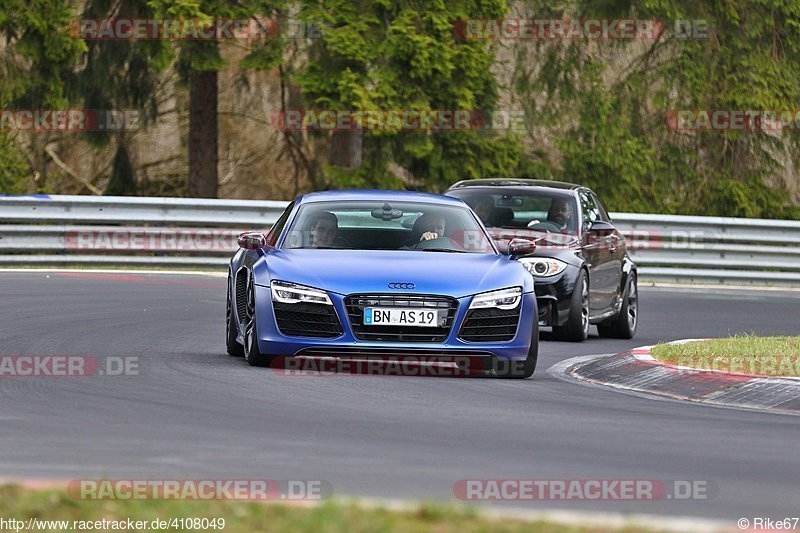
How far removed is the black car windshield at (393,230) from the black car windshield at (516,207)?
12.0 feet

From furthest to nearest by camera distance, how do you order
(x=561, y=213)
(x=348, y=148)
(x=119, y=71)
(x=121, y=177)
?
(x=121, y=177) < (x=119, y=71) < (x=348, y=148) < (x=561, y=213)

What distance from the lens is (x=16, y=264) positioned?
2527 cm

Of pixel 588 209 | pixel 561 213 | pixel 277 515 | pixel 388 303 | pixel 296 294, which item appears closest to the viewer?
pixel 277 515

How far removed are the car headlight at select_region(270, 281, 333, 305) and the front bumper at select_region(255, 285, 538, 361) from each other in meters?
0.05

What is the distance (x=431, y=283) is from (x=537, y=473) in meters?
4.20

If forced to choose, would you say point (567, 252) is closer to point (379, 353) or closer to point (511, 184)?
point (511, 184)

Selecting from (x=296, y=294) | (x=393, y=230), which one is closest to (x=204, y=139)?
(x=393, y=230)

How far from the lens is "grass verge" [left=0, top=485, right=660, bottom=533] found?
6.17 m

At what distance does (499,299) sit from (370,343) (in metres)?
1.00

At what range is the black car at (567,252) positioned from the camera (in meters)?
16.5

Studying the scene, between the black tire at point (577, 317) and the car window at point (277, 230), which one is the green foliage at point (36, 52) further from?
the car window at point (277, 230)

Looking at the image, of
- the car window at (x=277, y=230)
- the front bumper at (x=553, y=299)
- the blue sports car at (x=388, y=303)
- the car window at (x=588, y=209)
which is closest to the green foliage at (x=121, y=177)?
the car window at (x=588, y=209)

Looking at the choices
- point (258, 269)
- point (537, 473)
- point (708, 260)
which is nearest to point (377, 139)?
point (708, 260)

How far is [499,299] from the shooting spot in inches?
482
